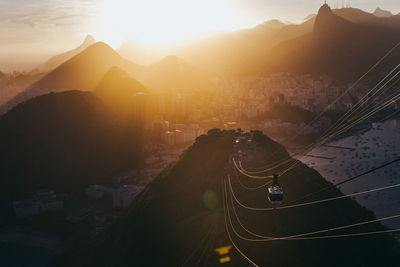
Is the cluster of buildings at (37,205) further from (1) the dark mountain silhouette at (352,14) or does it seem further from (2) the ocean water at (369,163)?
(1) the dark mountain silhouette at (352,14)

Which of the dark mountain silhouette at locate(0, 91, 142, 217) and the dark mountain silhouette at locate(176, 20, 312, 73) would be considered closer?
the dark mountain silhouette at locate(0, 91, 142, 217)

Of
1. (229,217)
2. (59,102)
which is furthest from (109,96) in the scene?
(229,217)

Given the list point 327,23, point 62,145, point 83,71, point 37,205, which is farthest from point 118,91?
point 327,23

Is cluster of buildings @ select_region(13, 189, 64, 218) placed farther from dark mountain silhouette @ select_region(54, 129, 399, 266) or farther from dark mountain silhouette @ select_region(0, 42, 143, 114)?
dark mountain silhouette @ select_region(0, 42, 143, 114)

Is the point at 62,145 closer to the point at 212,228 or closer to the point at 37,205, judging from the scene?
the point at 37,205

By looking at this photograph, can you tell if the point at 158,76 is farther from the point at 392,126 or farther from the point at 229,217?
the point at 229,217

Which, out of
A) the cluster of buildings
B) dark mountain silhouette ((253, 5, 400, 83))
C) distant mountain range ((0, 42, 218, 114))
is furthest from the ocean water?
distant mountain range ((0, 42, 218, 114))
